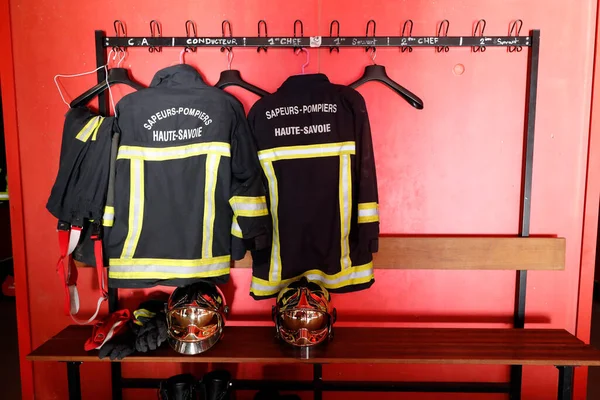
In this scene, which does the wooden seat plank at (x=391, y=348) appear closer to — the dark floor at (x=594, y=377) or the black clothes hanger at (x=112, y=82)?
the dark floor at (x=594, y=377)

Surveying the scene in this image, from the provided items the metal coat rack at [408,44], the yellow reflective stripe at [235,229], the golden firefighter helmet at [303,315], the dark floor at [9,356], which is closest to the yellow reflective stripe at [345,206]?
the golden firefighter helmet at [303,315]

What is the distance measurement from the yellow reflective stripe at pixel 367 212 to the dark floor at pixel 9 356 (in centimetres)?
231

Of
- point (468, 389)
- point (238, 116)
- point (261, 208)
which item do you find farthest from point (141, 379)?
point (468, 389)

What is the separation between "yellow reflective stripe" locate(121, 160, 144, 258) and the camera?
163 cm

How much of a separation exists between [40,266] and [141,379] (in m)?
0.78

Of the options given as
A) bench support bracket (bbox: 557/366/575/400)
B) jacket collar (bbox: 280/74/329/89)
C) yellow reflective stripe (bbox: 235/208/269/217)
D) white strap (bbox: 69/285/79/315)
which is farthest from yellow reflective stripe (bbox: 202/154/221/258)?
bench support bracket (bbox: 557/366/575/400)

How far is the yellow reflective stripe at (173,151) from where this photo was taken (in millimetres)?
1640

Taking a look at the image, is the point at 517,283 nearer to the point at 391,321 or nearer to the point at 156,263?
the point at 391,321

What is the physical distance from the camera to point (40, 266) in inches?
79.7

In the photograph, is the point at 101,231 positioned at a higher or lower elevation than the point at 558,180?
lower

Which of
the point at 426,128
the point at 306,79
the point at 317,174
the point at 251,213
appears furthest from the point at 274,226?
the point at 426,128

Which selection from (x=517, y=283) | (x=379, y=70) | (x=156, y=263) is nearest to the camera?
(x=156, y=263)

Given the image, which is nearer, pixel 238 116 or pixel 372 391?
pixel 238 116

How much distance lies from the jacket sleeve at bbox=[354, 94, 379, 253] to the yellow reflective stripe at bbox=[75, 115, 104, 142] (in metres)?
1.12
